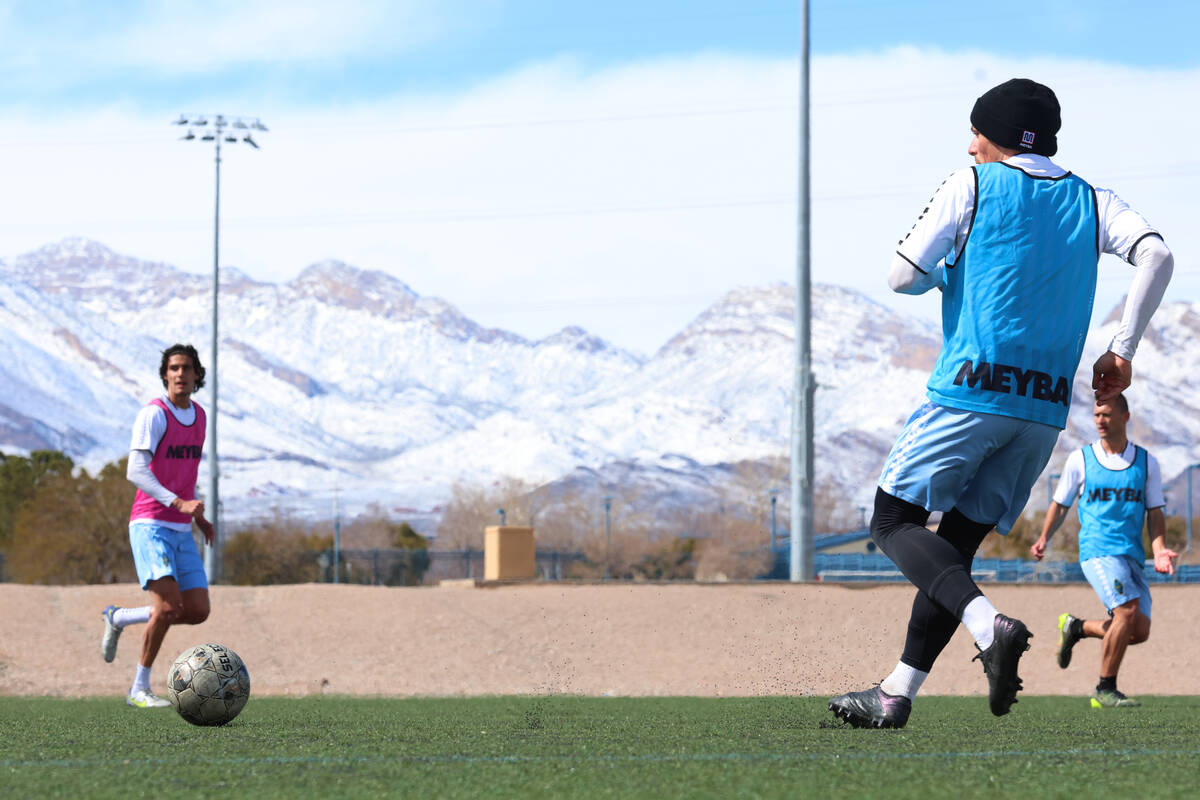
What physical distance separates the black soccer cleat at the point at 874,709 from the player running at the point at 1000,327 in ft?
1.57

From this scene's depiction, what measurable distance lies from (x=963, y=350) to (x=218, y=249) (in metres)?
43.6

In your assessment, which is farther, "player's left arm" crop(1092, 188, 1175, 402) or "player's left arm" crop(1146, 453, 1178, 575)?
"player's left arm" crop(1146, 453, 1178, 575)

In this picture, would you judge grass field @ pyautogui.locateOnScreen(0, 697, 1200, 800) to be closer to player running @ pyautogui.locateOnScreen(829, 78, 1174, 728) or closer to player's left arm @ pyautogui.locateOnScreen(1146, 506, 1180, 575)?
player running @ pyautogui.locateOnScreen(829, 78, 1174, 728)

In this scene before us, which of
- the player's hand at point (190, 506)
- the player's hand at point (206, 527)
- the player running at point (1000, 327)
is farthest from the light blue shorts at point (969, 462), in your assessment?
the player's hand at point (206, 527)

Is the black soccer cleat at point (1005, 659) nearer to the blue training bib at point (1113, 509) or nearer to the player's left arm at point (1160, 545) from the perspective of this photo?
the player's left arm at point (1160, 545)

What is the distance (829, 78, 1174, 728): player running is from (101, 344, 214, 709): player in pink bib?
207 inches

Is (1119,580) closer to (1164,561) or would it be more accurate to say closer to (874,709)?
(1164,561)

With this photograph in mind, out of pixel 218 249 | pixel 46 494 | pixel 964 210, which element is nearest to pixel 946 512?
pixel 964 210

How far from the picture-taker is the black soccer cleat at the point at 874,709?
6000 millimetres

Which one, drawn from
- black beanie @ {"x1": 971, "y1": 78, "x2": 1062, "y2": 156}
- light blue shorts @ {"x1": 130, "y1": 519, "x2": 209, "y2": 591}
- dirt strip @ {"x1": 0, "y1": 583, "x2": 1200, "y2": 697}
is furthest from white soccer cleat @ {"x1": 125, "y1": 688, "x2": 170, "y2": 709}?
black beanie @ {"x1": 971, "y1": 78, "x2": 1062, "y2": 156}

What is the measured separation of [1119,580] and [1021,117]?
527cm

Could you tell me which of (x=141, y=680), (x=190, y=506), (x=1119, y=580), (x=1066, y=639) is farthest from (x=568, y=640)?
(x=190, y=506)

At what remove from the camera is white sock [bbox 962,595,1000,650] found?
5.24m

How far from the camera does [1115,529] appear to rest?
10258mm
